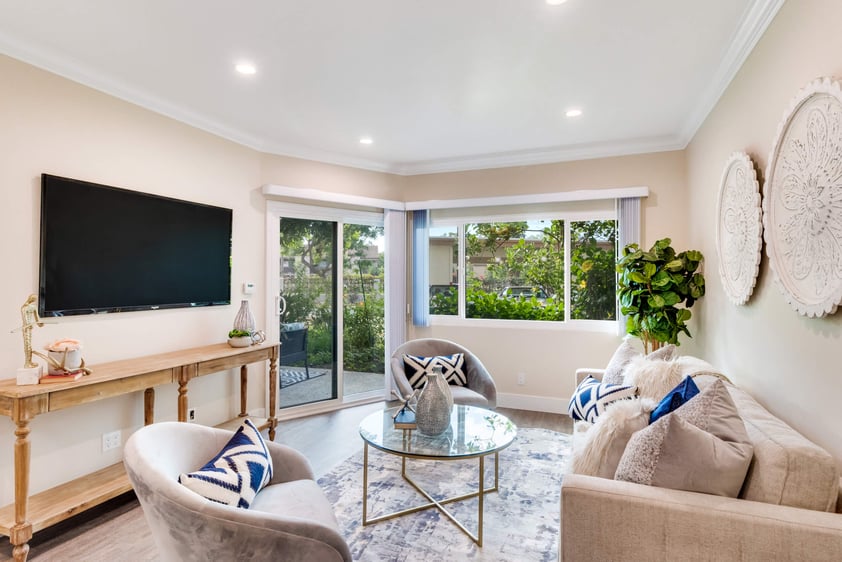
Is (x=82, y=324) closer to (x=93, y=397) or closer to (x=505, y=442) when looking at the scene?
(x=93, y=397)

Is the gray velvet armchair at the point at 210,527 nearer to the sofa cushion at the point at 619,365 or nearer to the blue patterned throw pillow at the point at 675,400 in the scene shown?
the blue patterned throw pillow at the point at 675,400

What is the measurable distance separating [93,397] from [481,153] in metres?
3.70

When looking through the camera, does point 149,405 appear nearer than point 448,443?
No

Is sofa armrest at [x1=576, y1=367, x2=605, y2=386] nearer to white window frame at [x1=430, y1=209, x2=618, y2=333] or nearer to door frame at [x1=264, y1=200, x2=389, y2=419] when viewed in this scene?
white window frame at [x1=430, y1=209, x2=618, y2=333]

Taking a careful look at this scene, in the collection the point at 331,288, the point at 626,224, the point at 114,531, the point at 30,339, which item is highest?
the point at 626,224

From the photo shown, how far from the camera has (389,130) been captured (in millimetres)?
3775

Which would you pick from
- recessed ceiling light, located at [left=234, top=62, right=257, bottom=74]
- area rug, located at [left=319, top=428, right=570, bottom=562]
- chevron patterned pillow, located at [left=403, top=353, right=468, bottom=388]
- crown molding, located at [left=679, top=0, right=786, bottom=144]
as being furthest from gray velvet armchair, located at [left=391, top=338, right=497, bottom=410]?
crown molding, located at [left=679, top=0, right=786, bottom=144]

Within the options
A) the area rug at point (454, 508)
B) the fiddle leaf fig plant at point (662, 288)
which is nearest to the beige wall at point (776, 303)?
the fiddle leaf fig plant at point (662, 288)

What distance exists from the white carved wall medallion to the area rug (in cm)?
162

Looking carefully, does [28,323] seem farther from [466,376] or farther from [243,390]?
[466,376]

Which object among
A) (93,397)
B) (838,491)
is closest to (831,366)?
(838,491)

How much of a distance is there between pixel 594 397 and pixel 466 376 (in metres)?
1.31

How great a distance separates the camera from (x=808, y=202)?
167 centimetres

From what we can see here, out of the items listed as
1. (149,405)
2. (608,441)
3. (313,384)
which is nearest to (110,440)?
(149,405)
